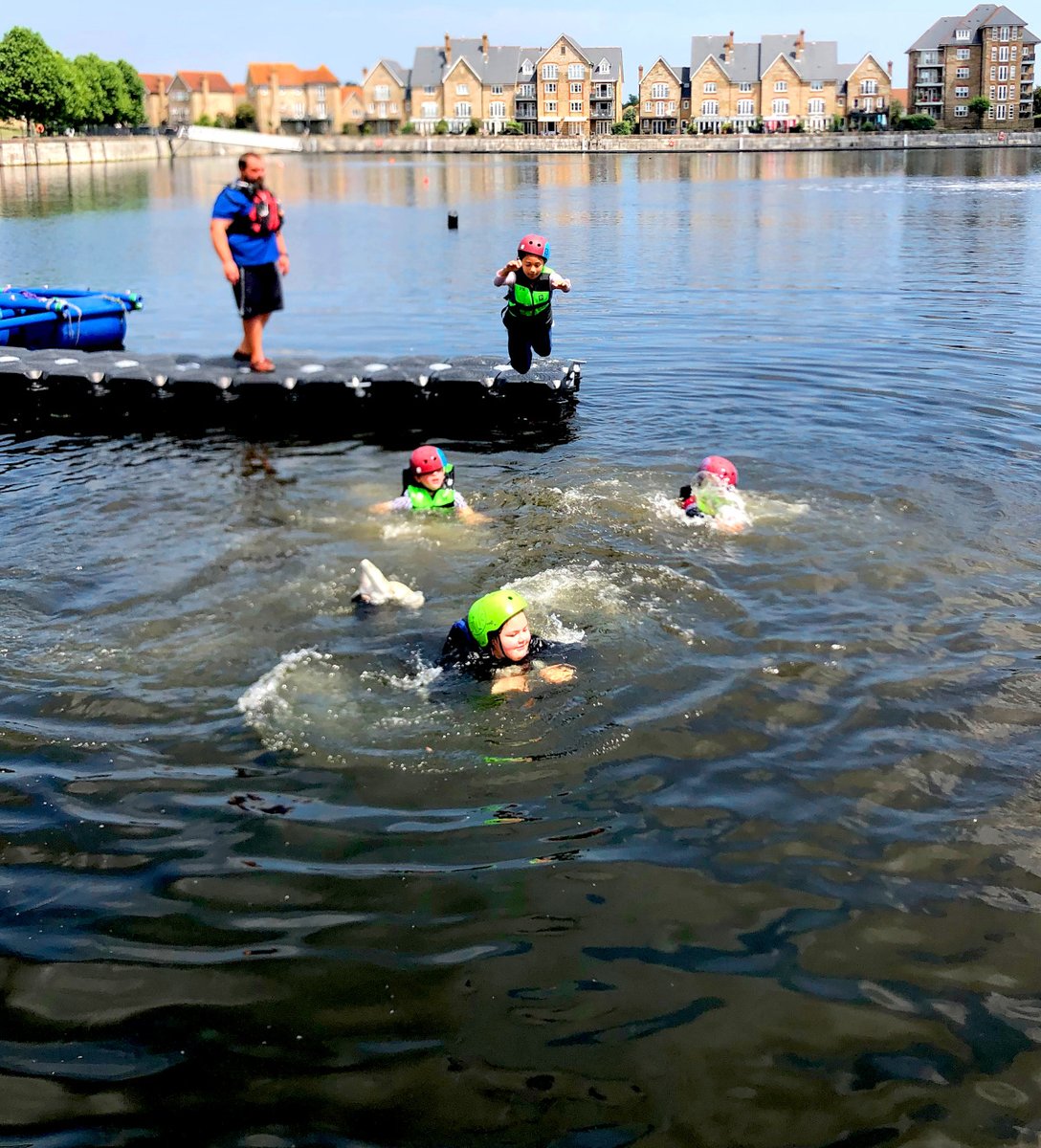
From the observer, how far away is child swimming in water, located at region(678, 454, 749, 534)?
11.3 m

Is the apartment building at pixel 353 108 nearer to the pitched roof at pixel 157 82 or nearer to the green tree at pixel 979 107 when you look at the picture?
the pitched roof at pixel 157 82

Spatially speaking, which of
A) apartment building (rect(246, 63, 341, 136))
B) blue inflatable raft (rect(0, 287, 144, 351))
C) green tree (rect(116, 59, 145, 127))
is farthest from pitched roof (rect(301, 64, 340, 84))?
blue inflatable raft (rect(0, 287, 144, 351))

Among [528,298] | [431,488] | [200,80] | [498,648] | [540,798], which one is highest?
[200,80]

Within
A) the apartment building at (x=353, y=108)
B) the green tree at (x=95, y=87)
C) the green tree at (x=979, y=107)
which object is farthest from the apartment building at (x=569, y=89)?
the green tree at (x=95, y=87)

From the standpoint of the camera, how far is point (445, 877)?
6.10 m

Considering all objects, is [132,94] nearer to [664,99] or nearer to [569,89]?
[569,89]

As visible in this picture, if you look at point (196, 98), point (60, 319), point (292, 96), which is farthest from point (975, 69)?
point (60, 319)

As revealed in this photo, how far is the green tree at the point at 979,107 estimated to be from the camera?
444 feet

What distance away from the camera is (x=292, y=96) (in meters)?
184

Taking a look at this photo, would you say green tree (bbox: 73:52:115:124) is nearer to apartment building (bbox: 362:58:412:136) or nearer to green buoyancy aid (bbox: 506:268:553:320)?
apartment building (bbox: 362:58:412:136)

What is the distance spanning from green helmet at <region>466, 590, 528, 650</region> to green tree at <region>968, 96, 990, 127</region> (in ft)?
490

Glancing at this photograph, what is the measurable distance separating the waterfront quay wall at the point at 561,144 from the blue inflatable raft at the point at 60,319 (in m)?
96.6

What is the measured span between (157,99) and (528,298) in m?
191

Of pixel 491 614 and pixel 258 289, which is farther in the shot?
pixel 258 289
